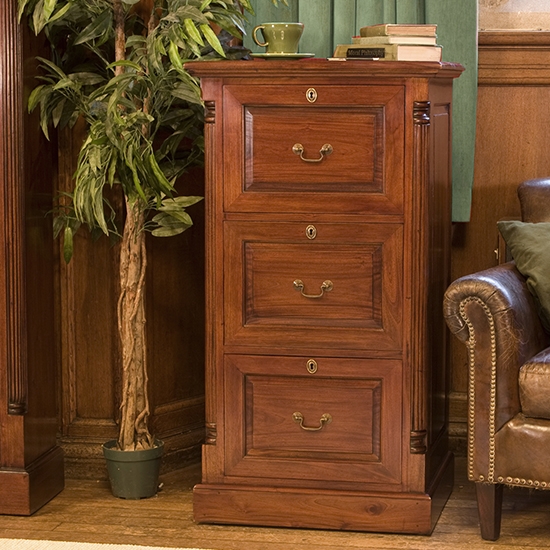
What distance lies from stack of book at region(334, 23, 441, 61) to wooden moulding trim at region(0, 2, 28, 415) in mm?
862

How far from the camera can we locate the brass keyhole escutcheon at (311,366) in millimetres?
2598

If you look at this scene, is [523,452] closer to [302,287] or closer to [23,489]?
[302,287]

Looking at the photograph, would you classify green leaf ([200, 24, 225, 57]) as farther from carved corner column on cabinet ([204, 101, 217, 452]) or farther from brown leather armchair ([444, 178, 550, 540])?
brown leather armchair ([444, 178, 550, 540])

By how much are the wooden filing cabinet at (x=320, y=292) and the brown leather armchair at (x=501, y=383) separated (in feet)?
0.50

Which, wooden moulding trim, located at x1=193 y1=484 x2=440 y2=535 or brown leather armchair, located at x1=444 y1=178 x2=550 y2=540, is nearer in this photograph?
brown leather armchair, located at x1=444 y1=178 x2=550 y2=540

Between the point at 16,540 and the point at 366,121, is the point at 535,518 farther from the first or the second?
the point at 16,540

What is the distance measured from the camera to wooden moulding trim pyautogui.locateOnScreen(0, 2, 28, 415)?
268 centimetres

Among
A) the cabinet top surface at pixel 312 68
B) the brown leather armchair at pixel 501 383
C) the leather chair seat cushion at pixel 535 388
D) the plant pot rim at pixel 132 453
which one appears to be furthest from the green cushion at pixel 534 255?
the plant pot rim at pixel 132 453

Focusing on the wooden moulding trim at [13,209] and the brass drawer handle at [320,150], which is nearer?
the brass drawer handle at [320,150]

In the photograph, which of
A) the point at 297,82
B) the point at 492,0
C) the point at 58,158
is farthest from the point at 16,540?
the point at 492,0

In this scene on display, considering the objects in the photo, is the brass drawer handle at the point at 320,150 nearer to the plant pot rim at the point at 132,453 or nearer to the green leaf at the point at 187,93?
the green leaf at the point at 187,93

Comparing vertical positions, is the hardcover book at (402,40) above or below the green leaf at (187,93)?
above

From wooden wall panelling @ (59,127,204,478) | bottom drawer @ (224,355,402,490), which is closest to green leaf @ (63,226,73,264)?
wooden wall panelling @ (59,127,204,478)

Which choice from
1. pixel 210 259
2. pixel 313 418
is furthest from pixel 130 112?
pixel 313 418
